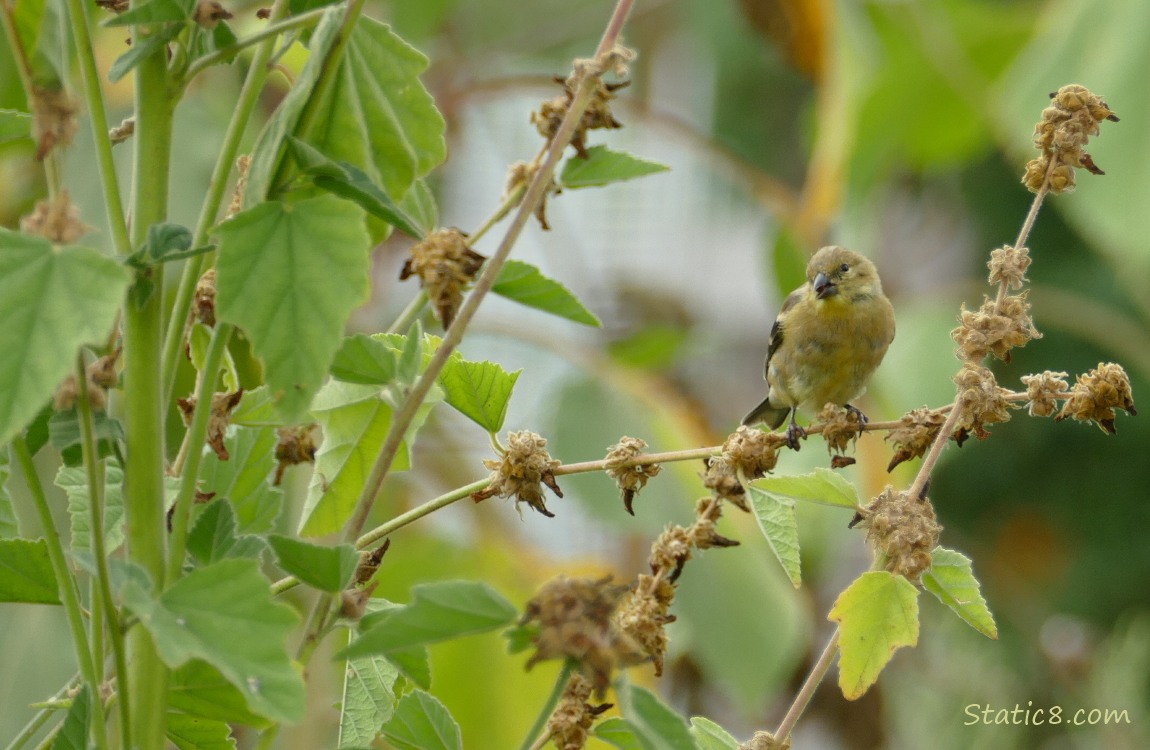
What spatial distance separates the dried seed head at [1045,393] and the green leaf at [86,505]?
655mm

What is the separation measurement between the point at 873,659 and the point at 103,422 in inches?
21.1

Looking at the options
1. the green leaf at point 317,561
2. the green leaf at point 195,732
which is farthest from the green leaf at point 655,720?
the green leaf at point 195,732

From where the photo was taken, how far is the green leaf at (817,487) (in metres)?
0.88

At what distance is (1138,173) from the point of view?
3.28 m

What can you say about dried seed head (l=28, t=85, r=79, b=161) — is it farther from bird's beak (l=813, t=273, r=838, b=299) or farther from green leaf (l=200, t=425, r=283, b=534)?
bird's beak (l=813, t=273, r=838, b=299)

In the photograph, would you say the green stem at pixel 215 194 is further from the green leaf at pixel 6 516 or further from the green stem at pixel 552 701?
the green stem at pixel 552 701

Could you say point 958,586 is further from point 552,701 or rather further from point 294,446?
point 294,446

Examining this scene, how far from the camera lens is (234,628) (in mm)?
703

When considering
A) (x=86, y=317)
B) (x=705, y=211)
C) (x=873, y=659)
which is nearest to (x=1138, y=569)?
(x=705, y=211)

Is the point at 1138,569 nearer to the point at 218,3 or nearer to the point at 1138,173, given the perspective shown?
the point at 1138,173

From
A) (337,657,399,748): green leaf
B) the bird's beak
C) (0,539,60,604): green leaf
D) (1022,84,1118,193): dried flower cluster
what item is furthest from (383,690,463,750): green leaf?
the bird's beak

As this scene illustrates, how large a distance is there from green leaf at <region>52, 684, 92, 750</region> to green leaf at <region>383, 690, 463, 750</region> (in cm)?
21

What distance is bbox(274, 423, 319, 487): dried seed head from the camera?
98 centimetres

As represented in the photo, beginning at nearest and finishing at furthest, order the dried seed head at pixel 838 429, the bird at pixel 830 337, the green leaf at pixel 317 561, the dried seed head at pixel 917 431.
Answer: the green leaf at pixel 317 561 → the dried seed head at pixel 917 431 → the dried seed head at pixel 838 429 → the bird at pixel 830 337
